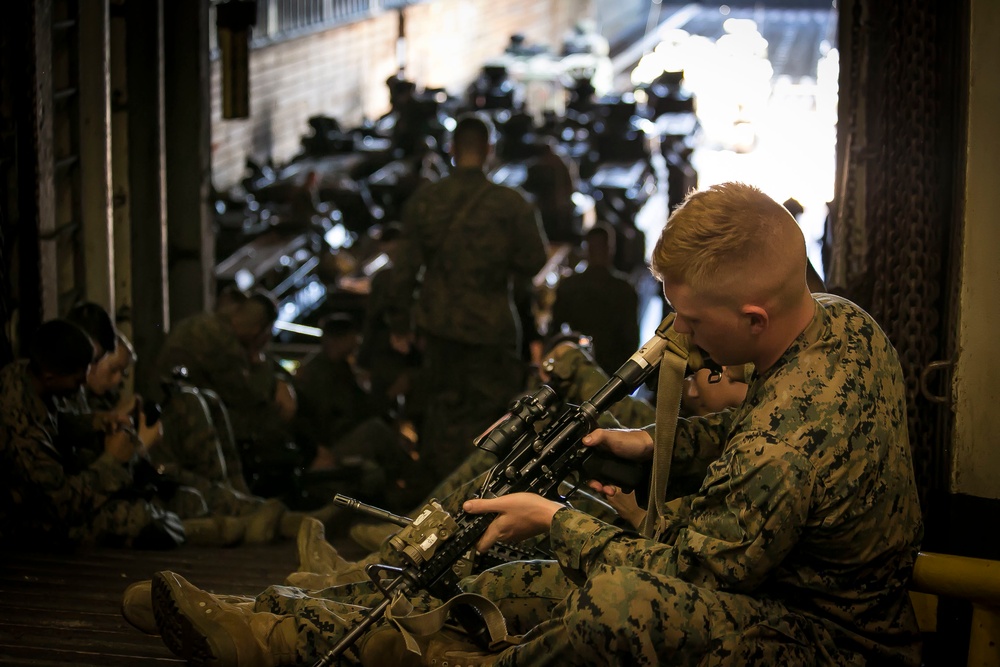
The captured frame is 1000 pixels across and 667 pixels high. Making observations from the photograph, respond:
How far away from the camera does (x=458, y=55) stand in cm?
2745

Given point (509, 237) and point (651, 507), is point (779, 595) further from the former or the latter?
point (509, 237)

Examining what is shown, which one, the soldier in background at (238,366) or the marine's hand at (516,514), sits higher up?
the marine's hand at (516,514)

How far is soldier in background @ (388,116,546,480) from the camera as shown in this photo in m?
7.07

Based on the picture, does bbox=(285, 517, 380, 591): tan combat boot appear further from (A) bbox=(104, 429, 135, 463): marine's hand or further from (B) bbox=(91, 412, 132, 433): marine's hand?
(B) bbox=(91, 412, 132, 433): marine's hand

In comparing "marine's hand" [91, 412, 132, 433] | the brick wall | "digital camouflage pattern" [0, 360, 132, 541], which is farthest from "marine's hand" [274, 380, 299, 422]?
the brick wall

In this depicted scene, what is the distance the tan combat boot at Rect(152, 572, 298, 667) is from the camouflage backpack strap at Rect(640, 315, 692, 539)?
1.01 meters

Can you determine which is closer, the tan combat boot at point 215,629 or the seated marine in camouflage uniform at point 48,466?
the tan combat boot at point 215,629

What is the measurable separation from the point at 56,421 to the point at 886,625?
11.2 feet

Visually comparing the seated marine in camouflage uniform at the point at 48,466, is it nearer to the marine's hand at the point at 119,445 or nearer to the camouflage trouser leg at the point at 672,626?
the marine's hand at the point at 119,445

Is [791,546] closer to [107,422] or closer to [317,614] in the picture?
[317,614]

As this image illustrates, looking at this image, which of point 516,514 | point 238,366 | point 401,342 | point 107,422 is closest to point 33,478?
point 107,422

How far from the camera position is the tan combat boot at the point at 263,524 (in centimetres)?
548

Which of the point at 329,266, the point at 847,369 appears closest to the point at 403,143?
the point at 329,266

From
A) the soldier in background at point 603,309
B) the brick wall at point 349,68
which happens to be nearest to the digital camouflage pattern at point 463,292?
the soldier in background at point 603,309
